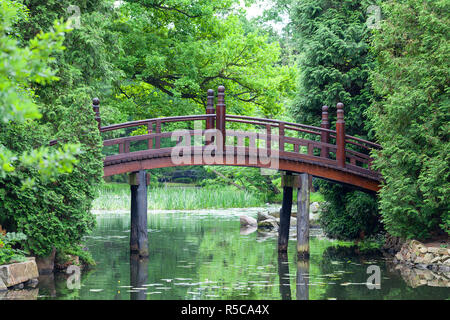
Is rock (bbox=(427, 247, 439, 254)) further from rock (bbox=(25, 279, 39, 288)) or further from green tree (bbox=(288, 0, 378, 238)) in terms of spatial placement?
rock (bbox=(25, 279, 39, 288))

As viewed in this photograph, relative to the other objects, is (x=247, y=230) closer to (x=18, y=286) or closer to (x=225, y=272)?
(x=225, y=272)

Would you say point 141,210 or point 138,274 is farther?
point 141,210

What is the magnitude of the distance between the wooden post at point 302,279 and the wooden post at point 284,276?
170 millimetres

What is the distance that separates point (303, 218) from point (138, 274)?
4.38 m

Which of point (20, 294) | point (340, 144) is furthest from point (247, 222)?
point (20, 294)

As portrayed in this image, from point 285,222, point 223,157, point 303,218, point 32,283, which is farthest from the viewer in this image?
point 285,222

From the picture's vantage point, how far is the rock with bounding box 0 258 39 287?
10726 mm

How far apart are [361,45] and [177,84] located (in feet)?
19.9

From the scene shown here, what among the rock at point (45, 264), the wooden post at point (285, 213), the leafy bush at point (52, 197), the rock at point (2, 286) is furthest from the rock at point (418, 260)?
the rock at point (2, 286)

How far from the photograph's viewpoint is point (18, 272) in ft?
36.1

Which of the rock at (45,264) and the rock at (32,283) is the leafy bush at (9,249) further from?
the rock at (45,264)
